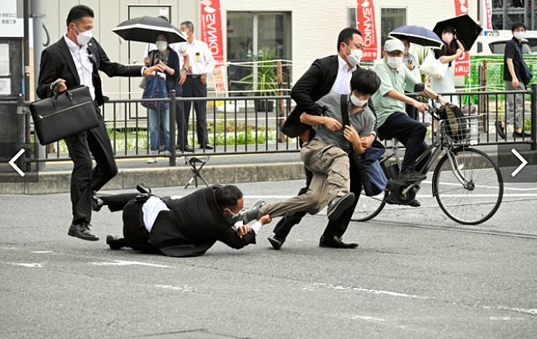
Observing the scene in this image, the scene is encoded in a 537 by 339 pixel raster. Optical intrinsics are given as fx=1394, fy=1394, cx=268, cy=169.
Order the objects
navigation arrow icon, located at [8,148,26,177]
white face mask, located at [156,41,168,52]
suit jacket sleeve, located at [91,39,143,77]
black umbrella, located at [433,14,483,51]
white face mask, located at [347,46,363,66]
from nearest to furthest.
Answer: white face mask, located at [347,46,363,66] → suit jacket sleeve, located at [91,39,143,77] → navigation arrow icon, located at [8,148,26,177] → white face mask, located at [156,41,168,52] → black umbrella, located at [433,14,483,51]

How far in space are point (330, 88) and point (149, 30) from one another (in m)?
9.01

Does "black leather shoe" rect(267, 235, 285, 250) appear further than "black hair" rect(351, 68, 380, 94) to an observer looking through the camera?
Yes

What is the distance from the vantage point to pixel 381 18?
33.7 meters

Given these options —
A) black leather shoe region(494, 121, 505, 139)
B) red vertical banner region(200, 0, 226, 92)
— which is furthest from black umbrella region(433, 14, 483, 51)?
red vertical banner region(200, 0, 226, 92)

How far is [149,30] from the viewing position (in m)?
20.4

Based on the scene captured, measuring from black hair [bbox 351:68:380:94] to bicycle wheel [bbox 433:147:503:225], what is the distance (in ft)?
6.50

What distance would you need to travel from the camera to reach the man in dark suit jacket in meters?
10.7

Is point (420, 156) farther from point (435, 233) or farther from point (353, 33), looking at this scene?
point (353, 33)

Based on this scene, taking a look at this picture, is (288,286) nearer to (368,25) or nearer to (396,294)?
(396,294)

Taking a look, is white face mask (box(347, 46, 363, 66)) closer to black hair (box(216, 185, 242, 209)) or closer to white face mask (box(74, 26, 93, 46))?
black hair (box(216, 185, 242, 209))

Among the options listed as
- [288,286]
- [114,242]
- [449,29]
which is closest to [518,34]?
[449,29]

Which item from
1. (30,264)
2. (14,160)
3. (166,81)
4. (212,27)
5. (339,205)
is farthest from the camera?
(212,27)

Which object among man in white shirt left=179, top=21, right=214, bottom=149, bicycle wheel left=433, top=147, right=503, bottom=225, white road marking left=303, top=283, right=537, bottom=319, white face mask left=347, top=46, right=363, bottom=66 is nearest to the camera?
white road marking left=303, top=283, right=537, bottom=319

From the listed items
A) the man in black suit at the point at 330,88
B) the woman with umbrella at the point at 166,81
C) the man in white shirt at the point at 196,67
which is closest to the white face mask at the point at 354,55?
the man in black suit at the point at 330,88
